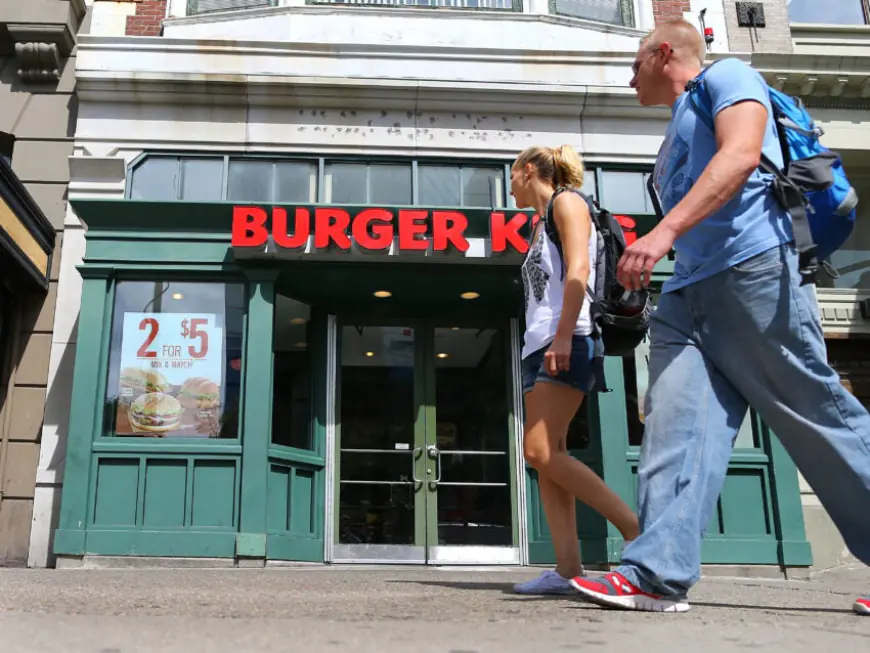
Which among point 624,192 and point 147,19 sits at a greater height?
point 147,19

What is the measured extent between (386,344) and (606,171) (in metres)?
3.10

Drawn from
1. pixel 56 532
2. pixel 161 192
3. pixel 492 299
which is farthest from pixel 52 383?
pixel 492 299

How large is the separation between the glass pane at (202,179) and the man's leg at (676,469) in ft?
21.5

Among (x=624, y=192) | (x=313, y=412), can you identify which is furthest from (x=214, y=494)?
(x=624, y=192)

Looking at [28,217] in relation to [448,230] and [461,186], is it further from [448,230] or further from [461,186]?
[461,186]

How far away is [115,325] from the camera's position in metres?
7.77

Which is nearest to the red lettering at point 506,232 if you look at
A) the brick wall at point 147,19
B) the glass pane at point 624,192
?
the glass pane at point 624,192

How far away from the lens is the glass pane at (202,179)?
27.7ft

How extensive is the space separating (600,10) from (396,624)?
9098mm

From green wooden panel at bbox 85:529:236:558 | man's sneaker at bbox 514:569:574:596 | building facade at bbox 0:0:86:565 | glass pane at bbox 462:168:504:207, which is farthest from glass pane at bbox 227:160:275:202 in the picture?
man's sneaker at bbox 514:569:574:596

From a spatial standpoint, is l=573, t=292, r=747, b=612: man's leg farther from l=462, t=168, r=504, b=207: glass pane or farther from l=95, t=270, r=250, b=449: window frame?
l=462, t=168, r=504, b=207: glass pane

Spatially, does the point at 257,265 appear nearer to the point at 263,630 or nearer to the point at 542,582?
the point at 542,582

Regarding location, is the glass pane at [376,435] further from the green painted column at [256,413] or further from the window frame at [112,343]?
the window frame at [112,343]

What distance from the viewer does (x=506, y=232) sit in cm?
780
